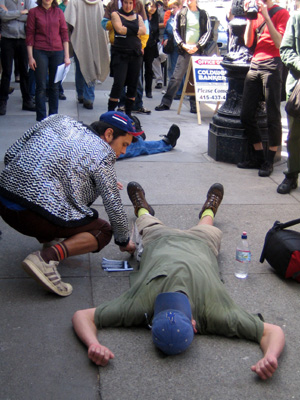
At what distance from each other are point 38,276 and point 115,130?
116cm

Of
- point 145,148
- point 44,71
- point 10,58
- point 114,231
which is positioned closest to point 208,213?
point 114,231

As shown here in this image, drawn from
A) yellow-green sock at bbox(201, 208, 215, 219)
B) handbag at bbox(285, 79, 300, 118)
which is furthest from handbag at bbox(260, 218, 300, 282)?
handbag at bbox(285, 79, 300, 118)

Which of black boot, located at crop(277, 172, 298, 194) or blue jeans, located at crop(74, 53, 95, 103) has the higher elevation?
blue jeans, located at crop(74, 53, 95, 103)

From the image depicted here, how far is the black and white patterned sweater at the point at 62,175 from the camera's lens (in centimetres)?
368

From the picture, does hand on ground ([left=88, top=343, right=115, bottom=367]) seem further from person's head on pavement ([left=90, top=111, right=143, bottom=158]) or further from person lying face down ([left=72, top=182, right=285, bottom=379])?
person's head on pavement ([left=90, top=111, right=143, bottom=158])

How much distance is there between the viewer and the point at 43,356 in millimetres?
3111

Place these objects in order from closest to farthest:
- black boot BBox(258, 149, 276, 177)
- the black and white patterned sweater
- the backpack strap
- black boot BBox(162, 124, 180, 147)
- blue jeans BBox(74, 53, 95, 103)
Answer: the black and white patterned sweater
the backpack strap
black boot BBox(258, 149, 276, 177)
black boot BBox(162, 124, 180, 147)
blue jeans BBox(74, 53, 95, 103)

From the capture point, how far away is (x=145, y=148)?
23.9ft

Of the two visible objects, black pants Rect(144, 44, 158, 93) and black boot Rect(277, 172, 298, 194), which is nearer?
black boot Rect(277, 172, 298, 194)

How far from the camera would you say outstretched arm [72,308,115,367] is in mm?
3016

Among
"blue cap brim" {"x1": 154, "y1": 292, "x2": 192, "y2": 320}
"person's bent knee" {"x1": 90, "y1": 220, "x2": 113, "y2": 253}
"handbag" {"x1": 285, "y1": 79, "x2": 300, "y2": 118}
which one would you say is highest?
"handbag" {"x1": 285, "y1": 79, "x2": 300, "y2": 118}

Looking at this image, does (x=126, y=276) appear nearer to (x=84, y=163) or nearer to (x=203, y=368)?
(x=84, y=163)

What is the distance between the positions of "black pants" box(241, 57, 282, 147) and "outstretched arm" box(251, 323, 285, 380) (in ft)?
11.4

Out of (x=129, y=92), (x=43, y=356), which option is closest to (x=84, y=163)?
(x=43, y=356)
